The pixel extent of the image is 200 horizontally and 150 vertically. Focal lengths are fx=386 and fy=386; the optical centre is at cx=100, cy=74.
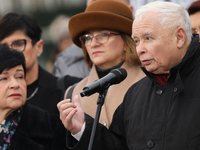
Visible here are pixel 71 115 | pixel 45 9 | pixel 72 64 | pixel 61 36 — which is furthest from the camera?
pixel 45 9

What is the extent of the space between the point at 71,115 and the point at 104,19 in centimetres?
142

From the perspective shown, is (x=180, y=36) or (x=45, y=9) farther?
(x=45, y=9)

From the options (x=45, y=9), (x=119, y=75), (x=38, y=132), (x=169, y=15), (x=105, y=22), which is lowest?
(x=45, y=9)

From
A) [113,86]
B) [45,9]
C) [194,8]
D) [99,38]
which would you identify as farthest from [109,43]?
[45,9]

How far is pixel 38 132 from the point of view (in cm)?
393

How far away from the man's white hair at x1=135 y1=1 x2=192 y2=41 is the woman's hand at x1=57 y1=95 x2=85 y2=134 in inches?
36.2

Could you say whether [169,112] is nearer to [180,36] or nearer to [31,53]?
[180,36]

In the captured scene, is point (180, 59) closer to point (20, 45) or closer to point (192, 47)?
point (192, 47)

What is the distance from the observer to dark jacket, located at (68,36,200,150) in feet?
9.04

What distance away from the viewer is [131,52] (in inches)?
167

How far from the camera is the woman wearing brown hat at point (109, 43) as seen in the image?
413 cm

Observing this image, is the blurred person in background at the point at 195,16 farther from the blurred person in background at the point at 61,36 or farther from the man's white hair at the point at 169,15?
the blurred person in background at the point at 61,36

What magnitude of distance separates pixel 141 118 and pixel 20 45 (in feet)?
7.63

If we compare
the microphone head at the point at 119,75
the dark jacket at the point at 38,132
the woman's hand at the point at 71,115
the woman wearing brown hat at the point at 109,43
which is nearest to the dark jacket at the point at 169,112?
the woman's hand at the point at 71,115
